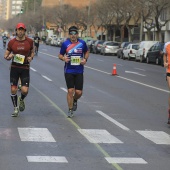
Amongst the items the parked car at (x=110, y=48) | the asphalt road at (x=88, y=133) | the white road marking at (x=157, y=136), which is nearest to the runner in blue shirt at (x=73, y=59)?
the asphalt road at (x=88, y=133)

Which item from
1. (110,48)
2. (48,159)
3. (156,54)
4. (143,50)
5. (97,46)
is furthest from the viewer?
(97,46)

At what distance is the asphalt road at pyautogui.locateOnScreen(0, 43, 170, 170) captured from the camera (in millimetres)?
7005

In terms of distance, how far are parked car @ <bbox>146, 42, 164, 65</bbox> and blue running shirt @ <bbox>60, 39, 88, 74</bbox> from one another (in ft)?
82.3

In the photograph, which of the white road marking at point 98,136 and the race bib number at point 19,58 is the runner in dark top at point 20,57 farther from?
the white road marking at point 98,136

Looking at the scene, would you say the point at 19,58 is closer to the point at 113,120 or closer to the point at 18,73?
the point at 18,73

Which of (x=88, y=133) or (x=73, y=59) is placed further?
(x=73, y=59)

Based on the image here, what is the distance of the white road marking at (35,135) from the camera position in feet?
27.8

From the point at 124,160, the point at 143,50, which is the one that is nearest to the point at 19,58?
the point at 124,160

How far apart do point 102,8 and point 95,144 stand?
61.0 metres

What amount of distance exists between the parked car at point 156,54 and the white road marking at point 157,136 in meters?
26.3

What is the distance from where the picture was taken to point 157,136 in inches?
361

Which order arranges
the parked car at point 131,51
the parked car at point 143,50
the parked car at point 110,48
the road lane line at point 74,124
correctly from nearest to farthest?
1. the road lane line at point 74,124
2. the parked car at point 143,50
3. the parked car at point 131,51
4. the parked car at point 110,48

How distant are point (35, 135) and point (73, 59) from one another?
2.48 meters

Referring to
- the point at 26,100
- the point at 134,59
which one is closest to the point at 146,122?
the point at 26,100
